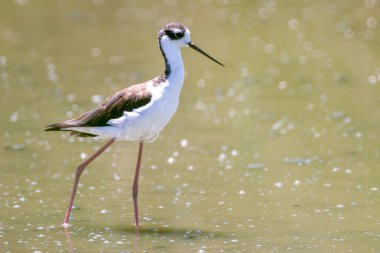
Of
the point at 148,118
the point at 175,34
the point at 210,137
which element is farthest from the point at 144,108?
the point at 210,137

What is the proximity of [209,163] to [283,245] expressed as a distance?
3.70 metres

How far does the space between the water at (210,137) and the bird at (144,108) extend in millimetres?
859

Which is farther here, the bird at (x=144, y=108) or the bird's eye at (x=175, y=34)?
the bird's eye at (x=175, y=34)

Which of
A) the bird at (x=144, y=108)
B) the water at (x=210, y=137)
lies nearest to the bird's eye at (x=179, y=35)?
the bird at (x=144, y=108)

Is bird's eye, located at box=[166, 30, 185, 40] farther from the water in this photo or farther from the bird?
the water

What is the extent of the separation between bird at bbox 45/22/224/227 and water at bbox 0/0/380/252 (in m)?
0.86

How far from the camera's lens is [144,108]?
9.72 m

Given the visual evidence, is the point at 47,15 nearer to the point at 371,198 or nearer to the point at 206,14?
the point at 206,14

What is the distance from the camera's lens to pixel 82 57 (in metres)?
20.6

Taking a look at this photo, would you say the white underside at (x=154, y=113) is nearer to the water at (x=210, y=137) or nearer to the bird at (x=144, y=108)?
the bird at (x=144, y=108)

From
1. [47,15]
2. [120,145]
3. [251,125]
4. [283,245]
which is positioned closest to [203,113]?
[251,125]

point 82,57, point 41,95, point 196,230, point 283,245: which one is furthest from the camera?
point 82,57

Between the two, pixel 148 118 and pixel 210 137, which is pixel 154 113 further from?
pixel 210 137

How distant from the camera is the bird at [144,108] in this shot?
9742 mm
